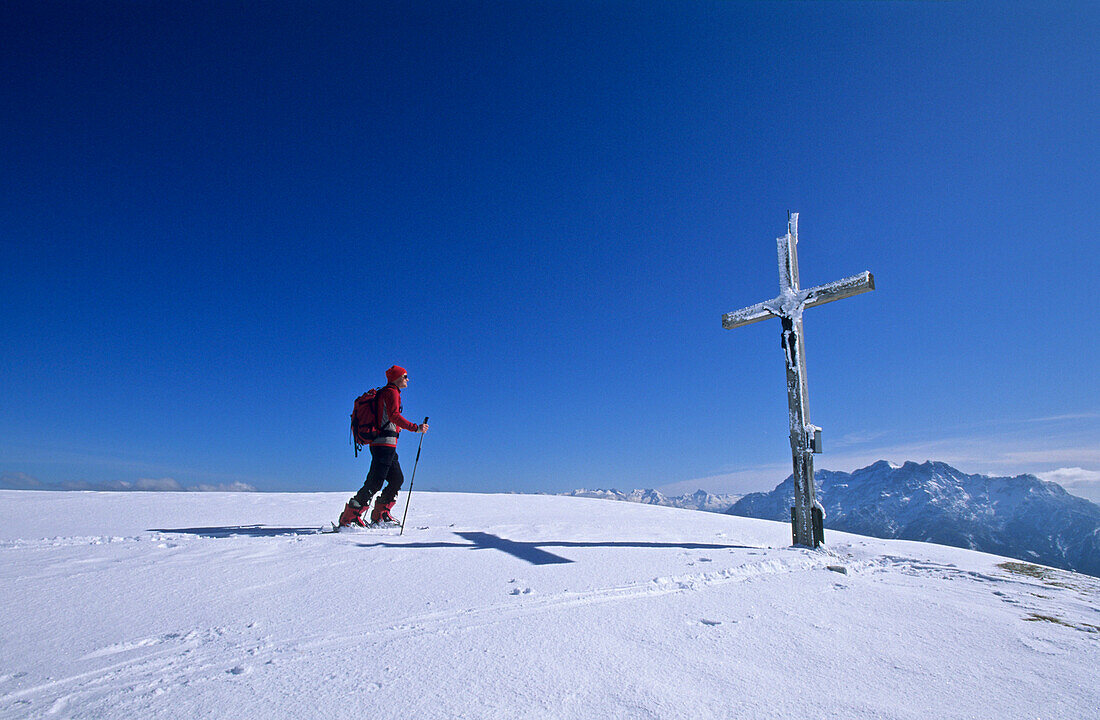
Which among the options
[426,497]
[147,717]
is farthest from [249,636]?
[426,497]

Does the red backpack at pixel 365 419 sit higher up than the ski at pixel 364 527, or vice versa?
the red backpack at pixel 365 419

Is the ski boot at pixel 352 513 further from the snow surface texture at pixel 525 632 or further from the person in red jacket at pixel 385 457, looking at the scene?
the snow surface texture at pixel 525 632

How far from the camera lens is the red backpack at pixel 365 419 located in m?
6.91

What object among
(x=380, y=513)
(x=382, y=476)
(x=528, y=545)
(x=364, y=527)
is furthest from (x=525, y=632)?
(x=380, y=513)

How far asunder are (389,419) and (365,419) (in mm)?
Answer: 458

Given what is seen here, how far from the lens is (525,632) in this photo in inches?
104

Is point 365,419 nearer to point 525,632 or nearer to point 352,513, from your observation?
point 352,513

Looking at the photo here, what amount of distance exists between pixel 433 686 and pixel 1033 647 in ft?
10.5

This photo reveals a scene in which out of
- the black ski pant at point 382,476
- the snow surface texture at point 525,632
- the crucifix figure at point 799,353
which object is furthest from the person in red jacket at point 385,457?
the crucifix figure at point 799,353

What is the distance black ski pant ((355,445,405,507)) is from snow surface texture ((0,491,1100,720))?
1261 mm

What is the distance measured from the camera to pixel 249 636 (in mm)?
2574

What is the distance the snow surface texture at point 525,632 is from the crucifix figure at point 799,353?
82 cm

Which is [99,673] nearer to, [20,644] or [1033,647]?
[20,644]

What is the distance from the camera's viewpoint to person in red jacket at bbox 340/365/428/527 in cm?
656
